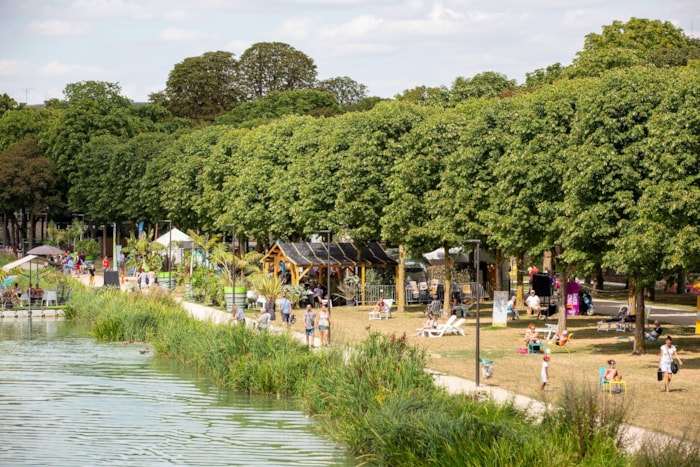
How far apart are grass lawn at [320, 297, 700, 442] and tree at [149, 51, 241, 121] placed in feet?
267

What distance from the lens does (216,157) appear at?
71875 millimetres

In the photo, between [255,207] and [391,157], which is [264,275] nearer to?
[391,157]

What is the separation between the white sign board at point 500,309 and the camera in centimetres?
4275

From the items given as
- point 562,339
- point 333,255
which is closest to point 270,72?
point 333,255

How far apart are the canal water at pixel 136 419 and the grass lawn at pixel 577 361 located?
384 cm

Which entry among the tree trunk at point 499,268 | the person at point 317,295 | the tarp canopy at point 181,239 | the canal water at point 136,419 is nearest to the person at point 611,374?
the canal water at point 136,419

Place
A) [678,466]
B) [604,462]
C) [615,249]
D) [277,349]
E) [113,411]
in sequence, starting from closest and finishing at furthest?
[678,466] → [604,462] → [113,411] → [277,349] → [615,249]

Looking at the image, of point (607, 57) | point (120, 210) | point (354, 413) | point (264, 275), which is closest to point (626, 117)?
point (354, 413)

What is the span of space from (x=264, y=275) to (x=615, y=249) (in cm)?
2166

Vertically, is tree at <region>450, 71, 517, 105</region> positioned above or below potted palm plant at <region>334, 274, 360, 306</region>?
above

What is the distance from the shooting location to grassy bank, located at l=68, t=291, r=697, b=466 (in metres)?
19.0

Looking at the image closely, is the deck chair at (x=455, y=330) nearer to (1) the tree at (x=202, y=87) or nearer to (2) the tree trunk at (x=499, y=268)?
(2) the tree trunk at (x=499, y=268)

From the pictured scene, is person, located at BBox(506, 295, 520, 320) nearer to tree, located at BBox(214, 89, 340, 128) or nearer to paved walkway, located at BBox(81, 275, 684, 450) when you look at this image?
paved walkway, located at BBox(81, 275, 684, 450)

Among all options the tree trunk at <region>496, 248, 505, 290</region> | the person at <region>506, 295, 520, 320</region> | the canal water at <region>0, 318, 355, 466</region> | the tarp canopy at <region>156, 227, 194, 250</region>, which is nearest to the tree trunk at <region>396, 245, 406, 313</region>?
the tree trunk at <region>496, 248, 505, 290</region>
